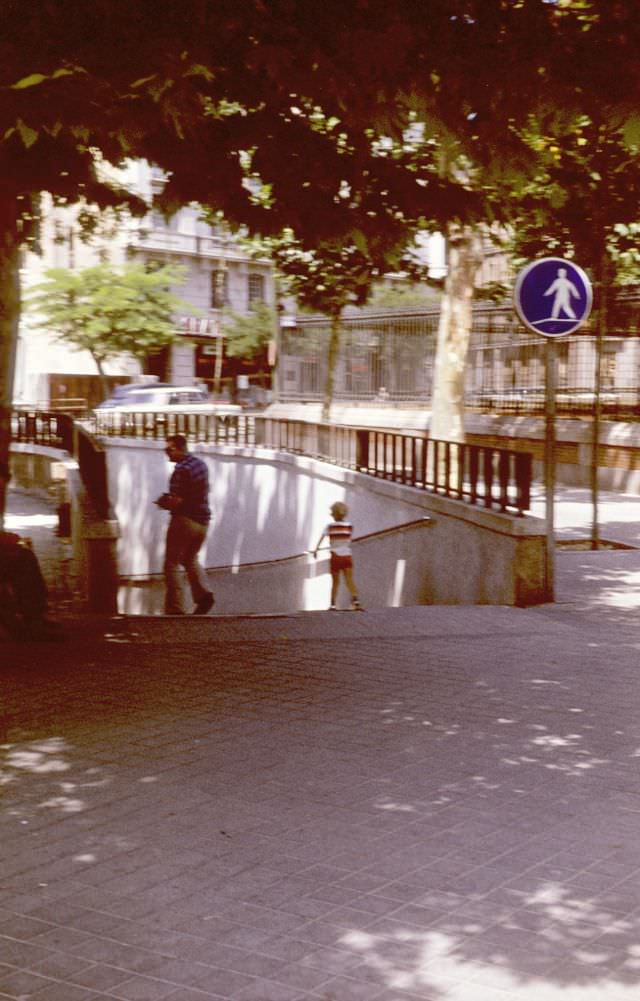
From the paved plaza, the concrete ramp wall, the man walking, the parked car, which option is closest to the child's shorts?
the concrete ramp wall

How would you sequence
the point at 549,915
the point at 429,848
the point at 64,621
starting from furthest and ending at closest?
the point at 64,621
the point at 429,848
the point at 549,915

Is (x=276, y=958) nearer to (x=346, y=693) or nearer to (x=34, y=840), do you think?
(x=34, y=840)

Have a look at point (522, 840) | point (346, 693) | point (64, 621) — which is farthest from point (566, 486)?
point (522, 840)

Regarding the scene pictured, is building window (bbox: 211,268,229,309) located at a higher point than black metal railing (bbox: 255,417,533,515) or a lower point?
higher

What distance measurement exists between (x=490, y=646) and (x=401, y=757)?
3.05 meters

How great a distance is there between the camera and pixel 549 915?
4.89 m

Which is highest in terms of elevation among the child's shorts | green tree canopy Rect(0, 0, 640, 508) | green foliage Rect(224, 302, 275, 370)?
green foliage Rect(224, 302, 275, 370)

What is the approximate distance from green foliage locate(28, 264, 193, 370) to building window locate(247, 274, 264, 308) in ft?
47.7

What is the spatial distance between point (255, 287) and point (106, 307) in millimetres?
18039

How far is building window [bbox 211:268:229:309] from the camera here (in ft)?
212

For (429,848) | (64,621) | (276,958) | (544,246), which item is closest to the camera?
(276,958)

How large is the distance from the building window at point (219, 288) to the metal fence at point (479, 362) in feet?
101

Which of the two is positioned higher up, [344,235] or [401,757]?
[344,235]

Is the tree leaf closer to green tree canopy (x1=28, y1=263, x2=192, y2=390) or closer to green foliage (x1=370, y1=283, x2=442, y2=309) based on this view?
green tree canopy (x1=28, y1=263, x2=192, y2=390)
